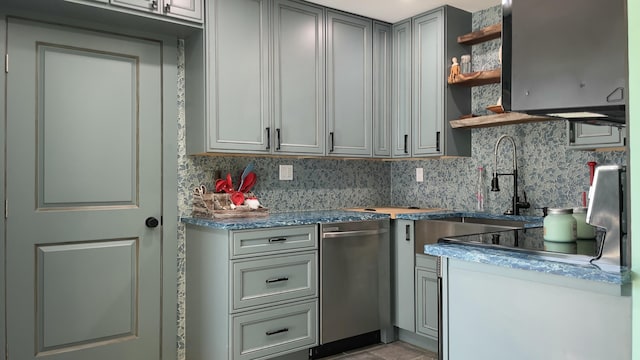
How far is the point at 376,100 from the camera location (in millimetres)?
3732

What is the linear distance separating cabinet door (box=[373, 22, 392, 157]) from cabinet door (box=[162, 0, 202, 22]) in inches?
59.2

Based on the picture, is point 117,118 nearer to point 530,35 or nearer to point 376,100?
point 376,100

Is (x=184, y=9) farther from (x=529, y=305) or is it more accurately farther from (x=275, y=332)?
(x=529, y=305)

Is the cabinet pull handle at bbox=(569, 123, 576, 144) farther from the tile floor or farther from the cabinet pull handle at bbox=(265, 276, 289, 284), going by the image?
the cabinet pull handle at bbox=(265, 276, 289, 284)

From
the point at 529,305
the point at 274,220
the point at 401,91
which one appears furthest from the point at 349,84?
the point at 529,305

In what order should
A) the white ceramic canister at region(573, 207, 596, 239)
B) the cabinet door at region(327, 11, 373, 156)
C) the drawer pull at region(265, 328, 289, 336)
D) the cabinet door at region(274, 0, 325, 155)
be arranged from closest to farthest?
the white ceramic canister at region(573, 207, 596, 239) → the drawer pull at region(265, 328, 289, 336) → the cabinet door at region(274, 0, 325, 155) → the cabinet door at region(327, 11, 373, 156)

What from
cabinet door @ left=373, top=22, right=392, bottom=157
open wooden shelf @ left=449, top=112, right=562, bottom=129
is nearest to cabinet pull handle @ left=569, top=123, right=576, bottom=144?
open wooden shelf @ left=449, top=112, right=562, bottom=129

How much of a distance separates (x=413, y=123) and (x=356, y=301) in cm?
145

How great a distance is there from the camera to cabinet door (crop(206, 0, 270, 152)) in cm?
283

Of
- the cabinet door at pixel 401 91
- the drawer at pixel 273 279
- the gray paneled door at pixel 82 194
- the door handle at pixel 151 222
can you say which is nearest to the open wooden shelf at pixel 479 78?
the cabinet door at pixel 401 91

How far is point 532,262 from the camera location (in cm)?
135

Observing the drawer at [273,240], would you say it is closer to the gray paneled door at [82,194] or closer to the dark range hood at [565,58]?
the gray paneled door at [82,194]

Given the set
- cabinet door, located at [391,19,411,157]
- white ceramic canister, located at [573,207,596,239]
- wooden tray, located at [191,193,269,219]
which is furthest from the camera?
cabinet door, located at [391,19,411,157]

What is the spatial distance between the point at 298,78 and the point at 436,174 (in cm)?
142
